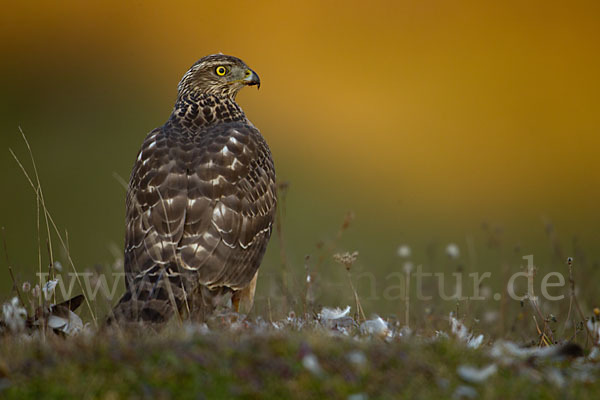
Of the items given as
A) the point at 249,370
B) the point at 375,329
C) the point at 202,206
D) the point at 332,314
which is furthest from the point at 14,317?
the point at 375,329

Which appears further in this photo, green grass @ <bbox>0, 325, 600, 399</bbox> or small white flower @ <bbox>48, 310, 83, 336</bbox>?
small white flower @ <bbox>48, 310, 83, 336</bbox>

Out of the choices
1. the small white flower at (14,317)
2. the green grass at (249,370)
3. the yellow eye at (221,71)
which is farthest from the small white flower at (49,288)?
the yellow eye at (221,71)

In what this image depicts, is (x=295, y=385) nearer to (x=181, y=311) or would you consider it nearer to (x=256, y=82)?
(x=181, y=311)

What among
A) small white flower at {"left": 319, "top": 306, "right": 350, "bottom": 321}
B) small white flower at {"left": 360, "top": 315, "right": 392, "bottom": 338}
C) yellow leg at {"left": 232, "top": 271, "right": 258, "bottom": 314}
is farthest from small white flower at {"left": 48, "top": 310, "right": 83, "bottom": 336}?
small white flower at {"left": 360, "top": 315, "right": 392, "bottom": 338}

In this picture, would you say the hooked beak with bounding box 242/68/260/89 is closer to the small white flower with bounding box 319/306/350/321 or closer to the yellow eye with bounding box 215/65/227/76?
the yellow eye with bounding box 215/65/227/76

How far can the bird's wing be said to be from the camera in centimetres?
667

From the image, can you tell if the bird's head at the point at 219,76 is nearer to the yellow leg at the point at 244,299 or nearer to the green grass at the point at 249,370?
the yellow leg at the point at 244,299

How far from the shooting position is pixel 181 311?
616 cm

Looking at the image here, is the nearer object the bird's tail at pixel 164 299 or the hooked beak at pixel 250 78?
the bird's tail at pixel 164 299

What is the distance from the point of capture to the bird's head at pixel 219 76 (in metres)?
8.95

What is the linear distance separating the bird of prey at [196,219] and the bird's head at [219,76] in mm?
796

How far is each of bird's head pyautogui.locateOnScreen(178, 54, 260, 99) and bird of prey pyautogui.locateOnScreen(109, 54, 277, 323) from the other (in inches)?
31.3

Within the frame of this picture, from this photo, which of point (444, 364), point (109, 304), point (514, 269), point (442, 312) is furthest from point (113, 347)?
point (514, 269)

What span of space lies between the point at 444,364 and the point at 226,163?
3.58 m
